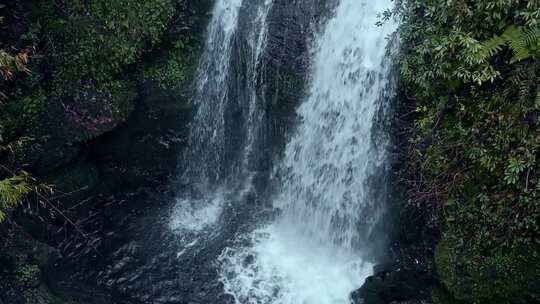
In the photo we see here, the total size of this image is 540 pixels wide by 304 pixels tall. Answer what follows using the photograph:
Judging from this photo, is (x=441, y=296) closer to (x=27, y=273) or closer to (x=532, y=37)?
(x=532, y=37)

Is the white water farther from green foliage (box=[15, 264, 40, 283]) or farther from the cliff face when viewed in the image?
green foliage (box=[15, 264, 40, 283])

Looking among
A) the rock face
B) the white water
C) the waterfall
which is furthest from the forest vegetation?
the waterfall

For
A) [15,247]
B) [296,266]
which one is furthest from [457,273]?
[15,247]

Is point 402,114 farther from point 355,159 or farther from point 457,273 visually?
point 457,273

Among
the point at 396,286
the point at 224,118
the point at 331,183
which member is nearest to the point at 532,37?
the point at 396,286

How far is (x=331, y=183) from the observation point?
35.3 feet

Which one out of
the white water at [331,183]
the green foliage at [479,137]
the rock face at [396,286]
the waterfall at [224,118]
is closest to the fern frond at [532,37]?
the green foliage at [479,137]

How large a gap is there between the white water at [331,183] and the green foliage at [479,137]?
1893 millimetres

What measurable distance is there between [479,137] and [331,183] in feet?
14.2

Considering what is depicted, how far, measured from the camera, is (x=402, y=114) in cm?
881

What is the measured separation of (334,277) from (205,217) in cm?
383

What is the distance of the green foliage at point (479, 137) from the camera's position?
21.0 feet

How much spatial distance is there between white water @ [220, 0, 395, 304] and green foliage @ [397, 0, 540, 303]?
6.21ft

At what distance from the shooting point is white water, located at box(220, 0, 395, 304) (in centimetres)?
984
